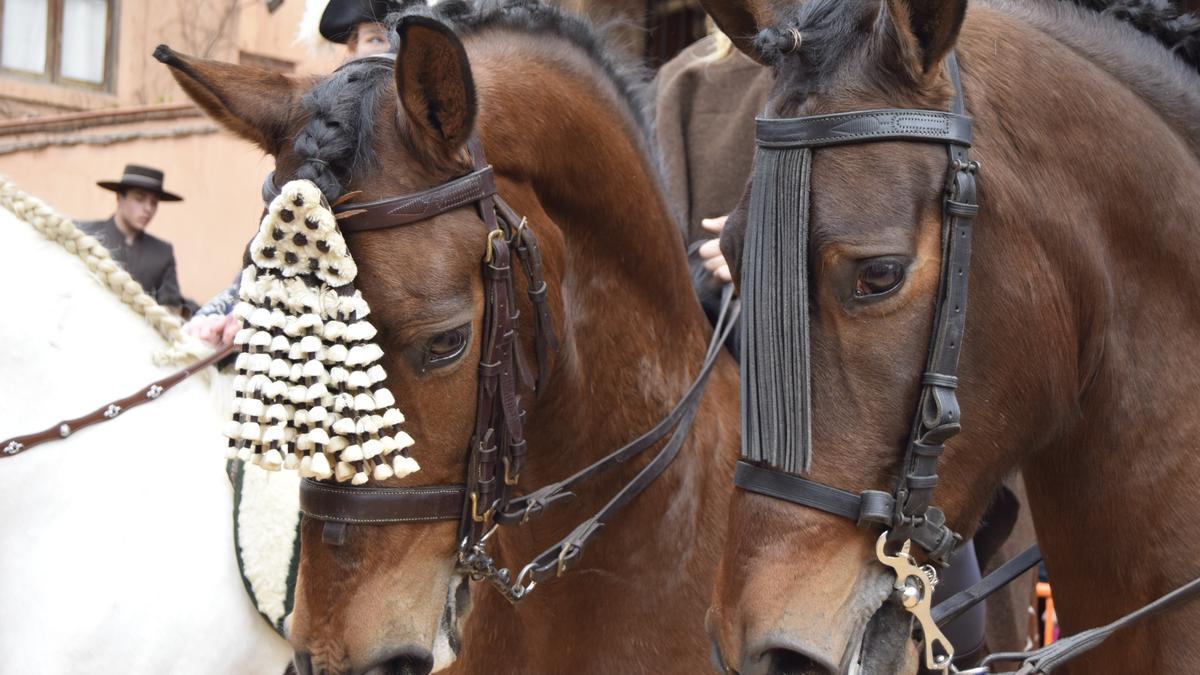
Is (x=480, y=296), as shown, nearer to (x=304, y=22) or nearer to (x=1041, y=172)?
(x=1041, y=172)

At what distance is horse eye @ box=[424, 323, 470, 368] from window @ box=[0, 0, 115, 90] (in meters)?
10.8

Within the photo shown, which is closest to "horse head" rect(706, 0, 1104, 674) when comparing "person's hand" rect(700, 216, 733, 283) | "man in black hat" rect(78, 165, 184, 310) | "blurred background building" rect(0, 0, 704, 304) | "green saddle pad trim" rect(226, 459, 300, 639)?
"person's hand" rect(700, 216, 733, 283)

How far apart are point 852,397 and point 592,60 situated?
1256 millimetres

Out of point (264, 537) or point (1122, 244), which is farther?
point (264, 537)

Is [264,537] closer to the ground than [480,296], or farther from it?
closer to the ground

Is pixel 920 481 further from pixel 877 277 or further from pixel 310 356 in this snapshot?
pixel 310 356

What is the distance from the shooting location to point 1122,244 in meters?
1.97

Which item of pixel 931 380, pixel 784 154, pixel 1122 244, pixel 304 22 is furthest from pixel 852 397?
pixel 304 22

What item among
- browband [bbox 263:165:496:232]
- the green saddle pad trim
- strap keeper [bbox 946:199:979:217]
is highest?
strap keeper [bbox 946:199:979:217]

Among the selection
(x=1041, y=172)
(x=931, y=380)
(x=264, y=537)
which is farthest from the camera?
(x=264, y=537)

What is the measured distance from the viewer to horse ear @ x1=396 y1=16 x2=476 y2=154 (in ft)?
7.16

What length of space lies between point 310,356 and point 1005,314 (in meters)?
1.17

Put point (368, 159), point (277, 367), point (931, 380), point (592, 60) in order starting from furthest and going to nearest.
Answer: point (592, 60) < point (368, 159) < point (277, 367) < point (931, 380)

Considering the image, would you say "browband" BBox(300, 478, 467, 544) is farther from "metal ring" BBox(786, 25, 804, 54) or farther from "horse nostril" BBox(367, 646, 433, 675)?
"metal ring" BBox(786, 25, 804, 54)
